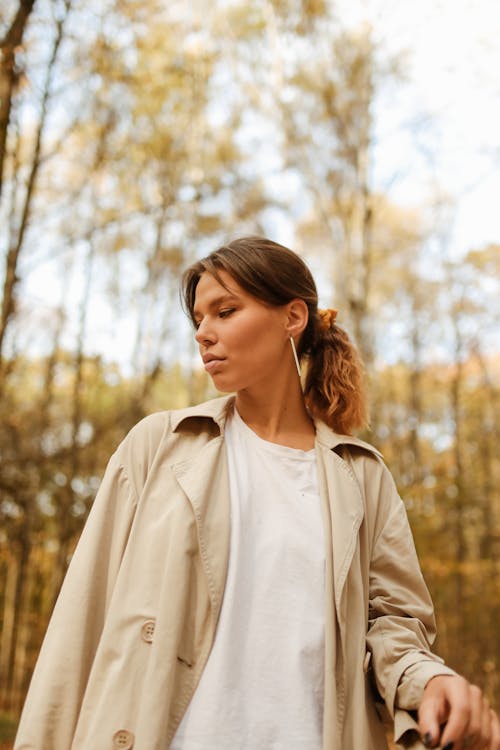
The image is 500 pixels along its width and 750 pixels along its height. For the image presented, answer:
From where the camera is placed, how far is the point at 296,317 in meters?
2.03

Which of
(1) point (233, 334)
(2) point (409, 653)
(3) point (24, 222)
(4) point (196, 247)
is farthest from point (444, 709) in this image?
(4) point (196, 247)

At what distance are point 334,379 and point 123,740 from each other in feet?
3.65

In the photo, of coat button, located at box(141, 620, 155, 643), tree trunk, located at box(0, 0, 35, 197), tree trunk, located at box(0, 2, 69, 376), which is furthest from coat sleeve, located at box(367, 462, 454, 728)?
tree trunk, located at box(0, 2, 69, 376)

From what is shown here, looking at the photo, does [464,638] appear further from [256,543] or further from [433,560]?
[256,543]

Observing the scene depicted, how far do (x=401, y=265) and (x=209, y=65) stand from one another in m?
7.61

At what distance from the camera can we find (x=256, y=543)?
163 cm

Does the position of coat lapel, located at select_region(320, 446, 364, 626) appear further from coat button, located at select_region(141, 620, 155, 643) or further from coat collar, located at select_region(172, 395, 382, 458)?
coat button, located at select_region(141, 620, 155, 643)

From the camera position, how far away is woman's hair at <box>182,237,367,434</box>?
188cm

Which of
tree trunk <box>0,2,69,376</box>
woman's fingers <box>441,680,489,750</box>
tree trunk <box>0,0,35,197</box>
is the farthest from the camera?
tree trunk <box>0,2,69,376</box>

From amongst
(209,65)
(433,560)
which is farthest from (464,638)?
(209,65)

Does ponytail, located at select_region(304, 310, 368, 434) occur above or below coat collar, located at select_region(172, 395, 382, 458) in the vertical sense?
above

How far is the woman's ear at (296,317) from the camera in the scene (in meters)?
2.00

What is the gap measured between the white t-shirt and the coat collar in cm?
14

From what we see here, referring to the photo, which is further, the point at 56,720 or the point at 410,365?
the point at 410,365
